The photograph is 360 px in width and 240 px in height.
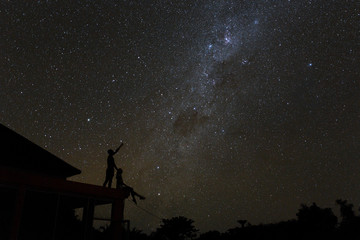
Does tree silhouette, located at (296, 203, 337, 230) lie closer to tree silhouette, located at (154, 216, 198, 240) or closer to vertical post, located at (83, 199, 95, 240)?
tree silhouette, located at (154, 216, 198, 240)

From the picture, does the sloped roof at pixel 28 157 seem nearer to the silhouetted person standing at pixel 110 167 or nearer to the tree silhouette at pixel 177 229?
the silhouetted person standing at pixel 110 167

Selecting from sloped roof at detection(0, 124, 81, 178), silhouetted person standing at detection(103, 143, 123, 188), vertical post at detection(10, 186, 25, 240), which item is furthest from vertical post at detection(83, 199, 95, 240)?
sloped roof at detection(0, 124, 81, 178)

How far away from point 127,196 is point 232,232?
27577 millimetres

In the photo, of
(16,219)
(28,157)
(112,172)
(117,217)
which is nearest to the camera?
(16,219)

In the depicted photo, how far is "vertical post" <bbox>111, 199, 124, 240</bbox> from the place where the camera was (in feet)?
30.7

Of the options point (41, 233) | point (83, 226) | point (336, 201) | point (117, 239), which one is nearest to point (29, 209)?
point (41, 233)

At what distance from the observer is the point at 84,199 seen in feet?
31.0

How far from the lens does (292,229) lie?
91.8 ft

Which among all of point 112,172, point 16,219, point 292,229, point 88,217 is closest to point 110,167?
point 112,172

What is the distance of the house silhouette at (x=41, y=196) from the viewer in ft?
26.2

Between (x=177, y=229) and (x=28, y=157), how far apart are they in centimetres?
2299

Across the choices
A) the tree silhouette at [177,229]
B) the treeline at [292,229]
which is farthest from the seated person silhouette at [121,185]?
the tree silhouette at [177,229]

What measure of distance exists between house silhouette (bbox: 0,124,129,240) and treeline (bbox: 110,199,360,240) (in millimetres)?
12381

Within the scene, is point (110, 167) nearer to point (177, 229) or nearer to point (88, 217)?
point (88, 217)
